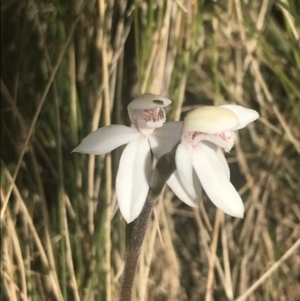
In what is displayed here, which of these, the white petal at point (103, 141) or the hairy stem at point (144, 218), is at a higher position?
the white petal at point (103, 141)

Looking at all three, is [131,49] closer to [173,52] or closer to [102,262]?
[173,52]

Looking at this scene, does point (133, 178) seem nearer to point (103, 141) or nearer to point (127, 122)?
point (103, 141)

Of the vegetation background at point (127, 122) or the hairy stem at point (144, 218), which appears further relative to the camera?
the vegetation background at point (127, 122)

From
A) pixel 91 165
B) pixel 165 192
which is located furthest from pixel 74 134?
pixel 165 192

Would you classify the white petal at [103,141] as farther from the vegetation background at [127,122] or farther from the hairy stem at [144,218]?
Answer: the vegetation background at [127,122]

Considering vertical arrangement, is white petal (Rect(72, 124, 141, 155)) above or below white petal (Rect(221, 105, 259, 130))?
below

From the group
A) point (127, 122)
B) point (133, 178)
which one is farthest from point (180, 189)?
point (127, 122)

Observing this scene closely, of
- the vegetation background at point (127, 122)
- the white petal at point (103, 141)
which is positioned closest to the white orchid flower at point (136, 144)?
the white petal at point (103, 141)

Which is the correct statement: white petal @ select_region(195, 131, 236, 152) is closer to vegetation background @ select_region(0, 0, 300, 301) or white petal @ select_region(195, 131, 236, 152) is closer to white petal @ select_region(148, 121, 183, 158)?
Answer: white petal @ select_region(148, 121, 183, 158)

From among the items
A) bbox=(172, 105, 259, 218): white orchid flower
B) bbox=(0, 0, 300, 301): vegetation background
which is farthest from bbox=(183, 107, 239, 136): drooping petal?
bbox=(0, 0, 300, 301): vegetation background
